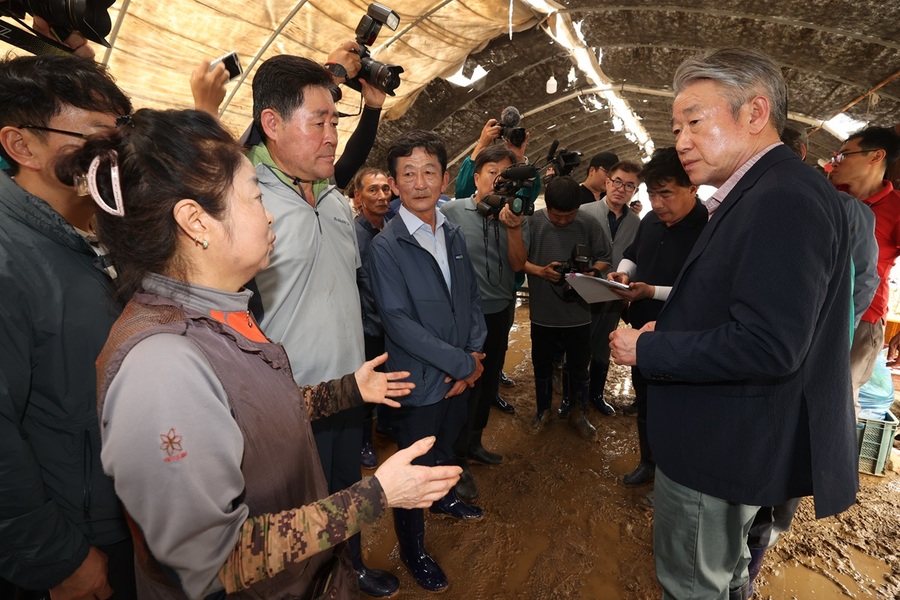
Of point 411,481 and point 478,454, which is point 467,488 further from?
point 411,481

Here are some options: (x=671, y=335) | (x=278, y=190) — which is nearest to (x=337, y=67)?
(x=278, y=190)

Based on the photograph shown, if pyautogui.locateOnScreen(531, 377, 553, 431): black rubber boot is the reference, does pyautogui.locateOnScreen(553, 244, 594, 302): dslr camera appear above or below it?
above

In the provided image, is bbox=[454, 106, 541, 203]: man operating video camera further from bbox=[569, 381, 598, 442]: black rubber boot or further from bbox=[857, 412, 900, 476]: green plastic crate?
bbox=[857, 412, 900, 476]: green plastic crate

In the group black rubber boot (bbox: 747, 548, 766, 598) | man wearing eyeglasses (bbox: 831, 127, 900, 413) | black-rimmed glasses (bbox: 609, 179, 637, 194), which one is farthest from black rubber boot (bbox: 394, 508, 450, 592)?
black-rimmed glasses (bbox: 609, 179, 637, 194)

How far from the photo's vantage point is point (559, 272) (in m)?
3.12

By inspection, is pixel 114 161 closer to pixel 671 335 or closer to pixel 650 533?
pixel 671 335

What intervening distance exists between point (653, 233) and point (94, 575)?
2.92 m

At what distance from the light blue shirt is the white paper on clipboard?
0.71m

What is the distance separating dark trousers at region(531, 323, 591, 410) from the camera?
3.38m

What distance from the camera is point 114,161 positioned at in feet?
2.83

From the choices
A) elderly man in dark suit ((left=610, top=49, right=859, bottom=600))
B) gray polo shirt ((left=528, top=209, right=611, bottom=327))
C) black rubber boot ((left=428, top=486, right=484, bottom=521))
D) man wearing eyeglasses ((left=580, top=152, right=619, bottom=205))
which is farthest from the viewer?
man wearing eyeglasses ((left=580, top=152, right=619, bottom=205))

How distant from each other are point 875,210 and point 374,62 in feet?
11.3

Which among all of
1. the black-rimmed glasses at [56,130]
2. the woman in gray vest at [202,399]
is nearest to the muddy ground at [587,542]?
the woman in gray vest at [202,399]

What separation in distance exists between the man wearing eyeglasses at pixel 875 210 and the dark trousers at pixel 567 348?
1668 millimetres
